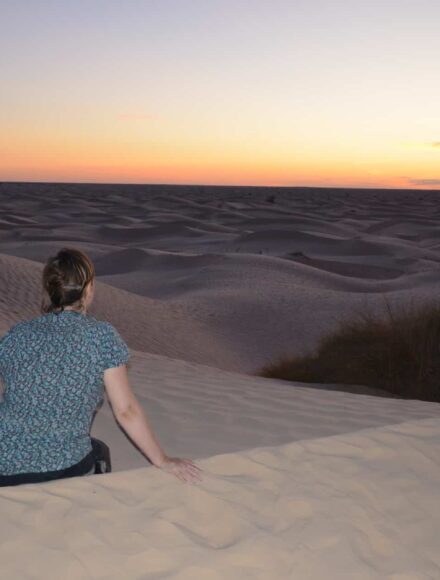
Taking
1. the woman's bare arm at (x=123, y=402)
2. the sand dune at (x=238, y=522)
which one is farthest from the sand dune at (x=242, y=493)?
the woman's bare arm at (x=123, y=402)

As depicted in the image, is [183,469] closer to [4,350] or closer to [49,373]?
[49,373]

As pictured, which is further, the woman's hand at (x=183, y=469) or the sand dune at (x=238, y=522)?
the woman's hand at (x=183, y=469)

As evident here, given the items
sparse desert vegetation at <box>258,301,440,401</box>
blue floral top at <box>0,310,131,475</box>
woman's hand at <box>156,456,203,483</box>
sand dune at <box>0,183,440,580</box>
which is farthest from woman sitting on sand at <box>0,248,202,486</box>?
sparse desert vegetation at <box>258,301,440,401</box>

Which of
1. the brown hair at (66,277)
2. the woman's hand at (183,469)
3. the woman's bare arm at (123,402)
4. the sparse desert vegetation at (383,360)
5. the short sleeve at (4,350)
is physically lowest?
the sparse desert vegetation at (383,360)

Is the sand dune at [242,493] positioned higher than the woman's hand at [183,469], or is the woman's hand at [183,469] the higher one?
the woman's hand at [183,469]

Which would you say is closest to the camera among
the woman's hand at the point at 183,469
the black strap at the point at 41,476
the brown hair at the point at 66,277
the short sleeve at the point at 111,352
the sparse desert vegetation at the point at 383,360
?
the brown hair at the point at 66,277

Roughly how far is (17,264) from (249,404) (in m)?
9.39

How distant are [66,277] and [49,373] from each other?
389 millimetres

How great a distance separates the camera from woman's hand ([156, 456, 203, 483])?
11.2 ft

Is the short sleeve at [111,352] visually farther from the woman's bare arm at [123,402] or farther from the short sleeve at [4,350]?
the short sleeve at [4,350]

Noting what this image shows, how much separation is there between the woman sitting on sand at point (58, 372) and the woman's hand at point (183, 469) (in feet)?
1.33

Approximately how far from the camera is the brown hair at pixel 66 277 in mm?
2863

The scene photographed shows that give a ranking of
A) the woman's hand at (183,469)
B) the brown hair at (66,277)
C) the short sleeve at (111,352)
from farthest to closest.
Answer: the woman's hand at (183,469) < the short sleeve at (111,352) < the brown hair at (66,277)

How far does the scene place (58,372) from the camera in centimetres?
295
